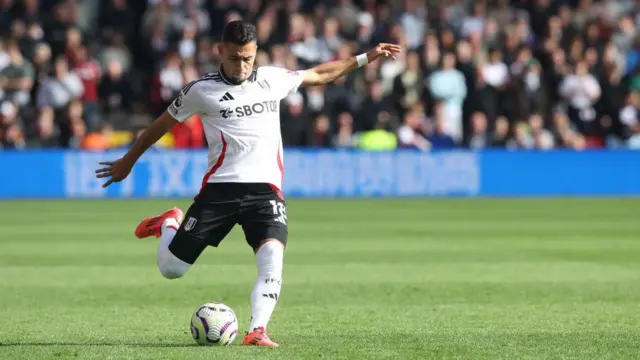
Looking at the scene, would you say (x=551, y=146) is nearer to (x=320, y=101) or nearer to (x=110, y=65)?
(x=320, y=101)

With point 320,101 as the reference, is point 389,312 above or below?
below

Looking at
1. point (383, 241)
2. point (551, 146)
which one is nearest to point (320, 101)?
point (551, 146)

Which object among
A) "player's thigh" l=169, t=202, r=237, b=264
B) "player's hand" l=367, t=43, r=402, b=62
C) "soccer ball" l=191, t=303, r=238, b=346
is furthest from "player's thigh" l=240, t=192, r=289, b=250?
"player's hand" l=367, t=43, r=402, b=62

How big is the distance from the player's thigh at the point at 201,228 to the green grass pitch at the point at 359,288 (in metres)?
0.59

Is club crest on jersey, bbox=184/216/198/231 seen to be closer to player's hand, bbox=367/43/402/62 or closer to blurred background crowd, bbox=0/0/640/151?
player's hand, bbox=367/43/402/62

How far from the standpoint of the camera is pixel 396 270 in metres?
12.1

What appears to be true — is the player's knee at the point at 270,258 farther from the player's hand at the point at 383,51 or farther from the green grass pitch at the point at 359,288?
the player's hand at the point at 383,51

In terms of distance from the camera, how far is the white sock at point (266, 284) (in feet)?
24.7

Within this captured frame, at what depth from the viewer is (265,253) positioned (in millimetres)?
7625

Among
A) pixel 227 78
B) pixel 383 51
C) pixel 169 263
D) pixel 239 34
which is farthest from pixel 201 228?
pixel 383 51

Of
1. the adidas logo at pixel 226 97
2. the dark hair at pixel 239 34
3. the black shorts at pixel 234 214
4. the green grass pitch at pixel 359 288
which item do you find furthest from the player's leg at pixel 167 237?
the dark hair at pixel 239 34

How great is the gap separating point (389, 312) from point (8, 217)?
10.4m

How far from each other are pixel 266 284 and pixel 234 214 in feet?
1.68

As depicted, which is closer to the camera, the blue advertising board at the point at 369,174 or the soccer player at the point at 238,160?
the soccer player at the point at 238,160
